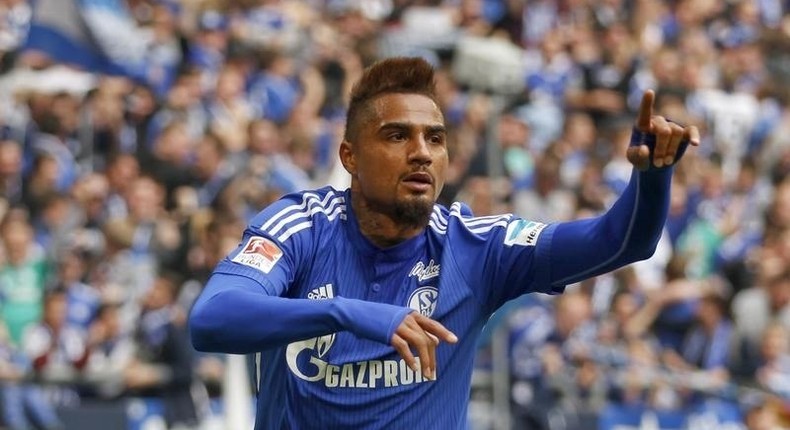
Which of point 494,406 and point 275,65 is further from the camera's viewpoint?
point 275,65

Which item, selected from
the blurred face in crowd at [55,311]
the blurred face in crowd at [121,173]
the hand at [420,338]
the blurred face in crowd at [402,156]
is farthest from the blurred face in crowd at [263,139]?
the hand at [420,338]

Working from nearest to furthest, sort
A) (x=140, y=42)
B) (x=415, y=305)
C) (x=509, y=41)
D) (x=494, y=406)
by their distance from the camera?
(x=415, y=305)
(x=494, y=406)
(x=140, y=42)
(x=509, y=41)

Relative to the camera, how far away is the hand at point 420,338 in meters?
4.86

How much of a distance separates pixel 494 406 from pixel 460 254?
7.23 m

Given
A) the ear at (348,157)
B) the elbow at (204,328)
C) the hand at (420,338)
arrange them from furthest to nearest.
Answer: the ear at (348,157) → the elbow at (204,328) → the hand at (420,338)

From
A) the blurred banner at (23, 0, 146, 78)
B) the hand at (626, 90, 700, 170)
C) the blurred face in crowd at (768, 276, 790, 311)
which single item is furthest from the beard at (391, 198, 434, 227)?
the blurred face in crowd at (768, 276, 790, 311)

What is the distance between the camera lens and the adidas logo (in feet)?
18.9

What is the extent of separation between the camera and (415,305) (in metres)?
5.77

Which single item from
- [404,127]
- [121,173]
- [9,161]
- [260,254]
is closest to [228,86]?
[121,173]

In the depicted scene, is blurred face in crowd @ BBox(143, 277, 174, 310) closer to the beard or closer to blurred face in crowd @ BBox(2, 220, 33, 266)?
blurred face in crowd @ BBox(2, 220, 33, 266)

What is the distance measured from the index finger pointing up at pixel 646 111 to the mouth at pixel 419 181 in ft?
2.60

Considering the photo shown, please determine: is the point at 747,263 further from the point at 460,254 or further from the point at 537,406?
the point at 460,254

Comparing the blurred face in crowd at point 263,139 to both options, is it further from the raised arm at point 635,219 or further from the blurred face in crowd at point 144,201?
the raised arm at point 635,219

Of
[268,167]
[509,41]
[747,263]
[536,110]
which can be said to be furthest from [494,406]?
[509,41]
